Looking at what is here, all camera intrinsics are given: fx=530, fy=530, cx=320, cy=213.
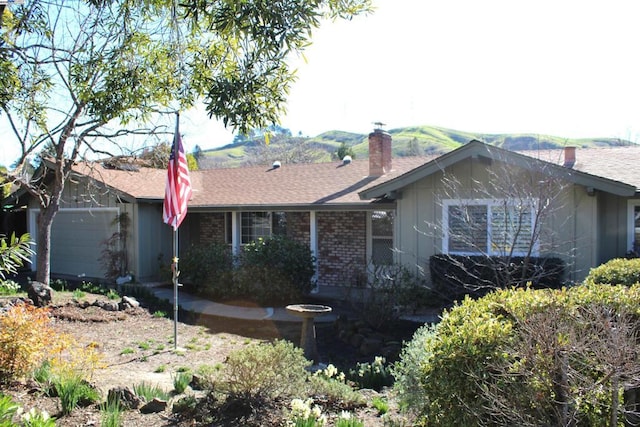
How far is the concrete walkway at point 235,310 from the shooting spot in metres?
11.7

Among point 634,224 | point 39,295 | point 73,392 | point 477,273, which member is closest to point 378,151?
point 477,273

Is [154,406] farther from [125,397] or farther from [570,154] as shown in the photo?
[570,154]

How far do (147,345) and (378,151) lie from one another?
9.67 metres

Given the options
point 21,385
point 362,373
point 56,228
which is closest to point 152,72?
point 21,385

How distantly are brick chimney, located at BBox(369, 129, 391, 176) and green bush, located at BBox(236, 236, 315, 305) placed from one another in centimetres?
388

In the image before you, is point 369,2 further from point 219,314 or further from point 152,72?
point 219,314

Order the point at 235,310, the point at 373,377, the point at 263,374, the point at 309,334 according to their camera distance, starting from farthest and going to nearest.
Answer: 1. the point at 235,310
2. the point at 309,334
3. the point at 373,377
4. the point at 263,374

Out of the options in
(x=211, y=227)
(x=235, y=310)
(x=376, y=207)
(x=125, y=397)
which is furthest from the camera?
(x=211, y=227)

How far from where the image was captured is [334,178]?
1700 cm

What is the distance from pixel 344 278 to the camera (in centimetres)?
1531

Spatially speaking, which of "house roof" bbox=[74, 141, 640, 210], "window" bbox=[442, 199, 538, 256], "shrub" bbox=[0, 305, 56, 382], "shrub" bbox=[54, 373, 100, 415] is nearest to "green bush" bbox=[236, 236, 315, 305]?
"house roof" bbox=[74, 141, 640, 210]

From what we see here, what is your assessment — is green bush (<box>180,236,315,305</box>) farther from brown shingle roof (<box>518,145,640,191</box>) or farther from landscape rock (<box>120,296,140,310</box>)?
brown shingle roof (<box>518,145,640,191</box>)

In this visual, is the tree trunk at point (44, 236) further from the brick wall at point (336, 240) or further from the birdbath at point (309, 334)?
the birdbath at point (309, 334)

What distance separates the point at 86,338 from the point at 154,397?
4620mm
